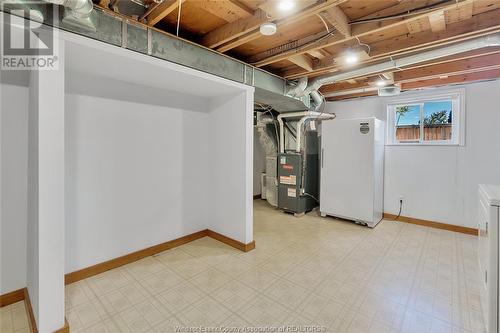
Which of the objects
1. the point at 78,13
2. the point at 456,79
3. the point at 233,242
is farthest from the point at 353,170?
the point at 78,13

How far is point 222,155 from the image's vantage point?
3.21 m

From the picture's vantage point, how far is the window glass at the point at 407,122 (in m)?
4.12

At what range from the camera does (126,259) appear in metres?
2.64

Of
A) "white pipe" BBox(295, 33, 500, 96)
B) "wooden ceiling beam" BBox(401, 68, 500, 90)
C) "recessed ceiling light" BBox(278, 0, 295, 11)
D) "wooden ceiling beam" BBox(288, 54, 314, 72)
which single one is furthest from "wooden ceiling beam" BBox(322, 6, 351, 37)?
"wooden ceiling beam" BBox(401, 68, 500, 90)

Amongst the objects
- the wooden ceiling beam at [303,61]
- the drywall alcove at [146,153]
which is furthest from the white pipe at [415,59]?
the drywall alcove at [146,153]

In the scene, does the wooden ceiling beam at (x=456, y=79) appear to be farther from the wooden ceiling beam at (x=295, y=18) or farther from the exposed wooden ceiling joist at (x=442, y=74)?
the wooden ceiling beam at (x=295, y=18)

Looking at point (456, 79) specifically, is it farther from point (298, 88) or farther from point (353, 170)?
point (298, 88)

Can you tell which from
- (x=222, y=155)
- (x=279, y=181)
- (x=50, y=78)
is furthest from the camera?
(x=279, y=181)

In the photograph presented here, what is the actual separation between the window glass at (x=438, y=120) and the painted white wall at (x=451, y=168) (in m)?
0.22

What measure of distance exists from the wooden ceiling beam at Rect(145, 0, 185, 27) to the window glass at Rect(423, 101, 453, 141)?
166 inches

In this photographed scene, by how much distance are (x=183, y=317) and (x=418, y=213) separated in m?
4.00

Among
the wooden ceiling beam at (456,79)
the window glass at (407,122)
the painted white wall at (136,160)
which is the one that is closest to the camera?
the painted white wall at (136,160)

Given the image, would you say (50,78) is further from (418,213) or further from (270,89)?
(418,213)

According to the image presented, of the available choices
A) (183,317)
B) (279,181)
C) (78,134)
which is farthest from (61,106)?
(279,181)
